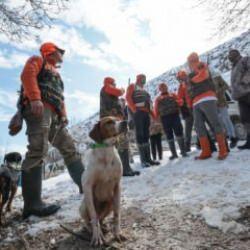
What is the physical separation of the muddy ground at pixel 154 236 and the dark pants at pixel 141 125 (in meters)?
3.74

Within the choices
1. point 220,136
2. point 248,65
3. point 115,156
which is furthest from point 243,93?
point 115,156

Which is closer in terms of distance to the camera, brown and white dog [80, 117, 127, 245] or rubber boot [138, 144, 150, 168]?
brown and white dog [80, 117, 127, 245]

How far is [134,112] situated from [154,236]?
4.53m

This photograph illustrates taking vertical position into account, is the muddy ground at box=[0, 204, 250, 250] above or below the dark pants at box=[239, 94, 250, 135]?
below

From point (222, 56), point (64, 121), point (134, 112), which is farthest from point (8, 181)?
point (222, 56)

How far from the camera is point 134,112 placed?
820 cm

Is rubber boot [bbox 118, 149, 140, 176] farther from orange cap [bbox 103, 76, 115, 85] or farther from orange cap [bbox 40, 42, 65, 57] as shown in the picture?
orange cap [bbox 40, 42, 65, 57]

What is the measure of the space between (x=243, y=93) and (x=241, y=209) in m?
3.76

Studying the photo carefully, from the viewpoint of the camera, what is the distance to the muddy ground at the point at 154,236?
12.0 feet

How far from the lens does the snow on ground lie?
4354mm

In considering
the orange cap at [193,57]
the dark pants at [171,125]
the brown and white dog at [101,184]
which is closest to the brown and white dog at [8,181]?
the brown and white dog at [101,184]

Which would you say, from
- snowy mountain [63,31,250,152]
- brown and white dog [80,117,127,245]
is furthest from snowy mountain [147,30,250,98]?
brown and white dog [80,117,127,245]

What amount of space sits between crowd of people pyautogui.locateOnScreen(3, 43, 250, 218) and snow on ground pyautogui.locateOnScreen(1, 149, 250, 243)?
0.31 meters

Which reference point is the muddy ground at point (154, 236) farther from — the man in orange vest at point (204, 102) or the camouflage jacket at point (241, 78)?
the camouflage jacket at point (241, 78)
